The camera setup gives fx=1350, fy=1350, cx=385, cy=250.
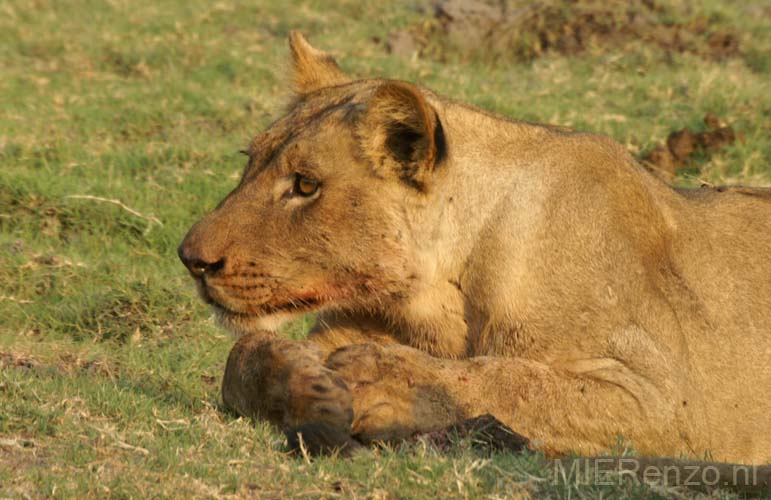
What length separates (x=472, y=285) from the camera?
4277mm

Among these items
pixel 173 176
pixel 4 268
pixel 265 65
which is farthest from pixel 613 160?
pixel 265 65

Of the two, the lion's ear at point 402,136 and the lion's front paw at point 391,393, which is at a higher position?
the lion's ear at point 402,136

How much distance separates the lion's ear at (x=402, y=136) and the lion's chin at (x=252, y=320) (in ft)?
1.83

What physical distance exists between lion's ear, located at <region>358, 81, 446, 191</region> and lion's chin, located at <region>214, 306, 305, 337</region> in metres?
0.56

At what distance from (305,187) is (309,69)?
96 cm

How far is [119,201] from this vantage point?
23.7 ft

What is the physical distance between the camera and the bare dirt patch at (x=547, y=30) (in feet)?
34.9

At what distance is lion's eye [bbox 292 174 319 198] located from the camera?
14.1 feet

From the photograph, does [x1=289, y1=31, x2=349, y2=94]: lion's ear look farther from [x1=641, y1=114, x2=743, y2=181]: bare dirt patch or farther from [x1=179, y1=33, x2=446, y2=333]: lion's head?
[x1=641, y1=114, x2=743, y2=181]: bare dirt patch

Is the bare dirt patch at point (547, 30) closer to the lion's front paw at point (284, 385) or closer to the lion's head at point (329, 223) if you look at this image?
the lion's head at point (329, 223)

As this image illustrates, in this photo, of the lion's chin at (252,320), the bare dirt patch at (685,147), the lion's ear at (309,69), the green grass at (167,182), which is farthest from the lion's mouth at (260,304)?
the bare dirt patch at (685,147)

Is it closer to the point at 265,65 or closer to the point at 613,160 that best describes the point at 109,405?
the point at 613,160

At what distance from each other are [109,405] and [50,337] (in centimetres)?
178

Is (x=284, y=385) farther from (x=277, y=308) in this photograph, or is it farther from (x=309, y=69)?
(x=309, y=69)
